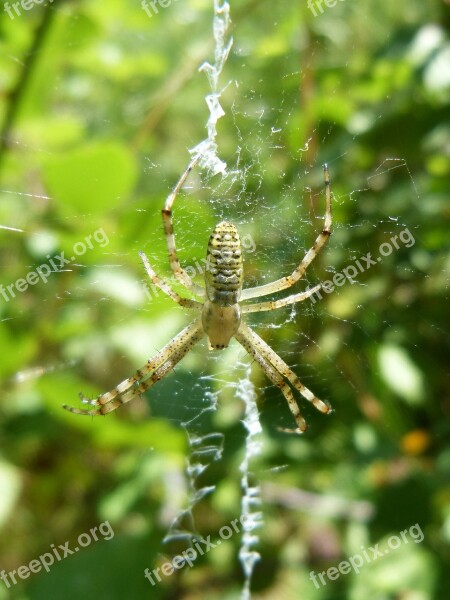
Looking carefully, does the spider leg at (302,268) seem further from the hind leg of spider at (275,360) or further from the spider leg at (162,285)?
the hind leg of spider at (275,360)

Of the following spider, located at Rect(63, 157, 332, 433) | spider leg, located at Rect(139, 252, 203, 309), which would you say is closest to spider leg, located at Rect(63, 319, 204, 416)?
spider, located at Rect(63, 157, 332, 433)

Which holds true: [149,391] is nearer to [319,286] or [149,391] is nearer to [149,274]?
[149,274]

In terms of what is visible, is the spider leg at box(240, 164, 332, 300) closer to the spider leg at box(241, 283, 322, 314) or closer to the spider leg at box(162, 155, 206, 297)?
the spider leg at box(241, 283, 322, 314)

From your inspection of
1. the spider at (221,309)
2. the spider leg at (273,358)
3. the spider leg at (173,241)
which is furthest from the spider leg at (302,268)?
the spider leg at (273,358)

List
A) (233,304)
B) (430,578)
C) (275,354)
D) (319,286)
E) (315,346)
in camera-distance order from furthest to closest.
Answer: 1. (275,354)
2. (315,346)
3. (233,304)
4. (319,286)
5. (430,578)

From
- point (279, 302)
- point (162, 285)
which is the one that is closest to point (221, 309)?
point (279, 302)

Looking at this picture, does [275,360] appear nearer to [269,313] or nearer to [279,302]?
[269,313]

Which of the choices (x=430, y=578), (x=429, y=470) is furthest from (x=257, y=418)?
(x=430, y=578)
